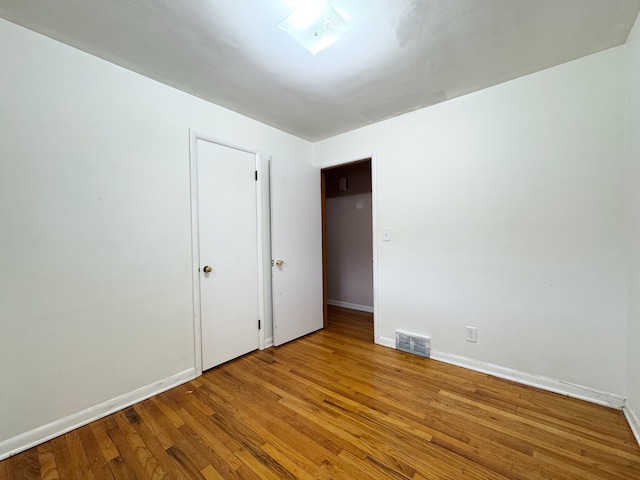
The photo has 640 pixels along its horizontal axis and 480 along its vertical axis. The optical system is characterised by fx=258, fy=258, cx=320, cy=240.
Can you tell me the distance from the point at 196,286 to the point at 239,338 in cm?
72

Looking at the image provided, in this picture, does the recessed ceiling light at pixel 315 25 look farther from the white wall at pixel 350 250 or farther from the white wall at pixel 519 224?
the white wall at pixel 350 250

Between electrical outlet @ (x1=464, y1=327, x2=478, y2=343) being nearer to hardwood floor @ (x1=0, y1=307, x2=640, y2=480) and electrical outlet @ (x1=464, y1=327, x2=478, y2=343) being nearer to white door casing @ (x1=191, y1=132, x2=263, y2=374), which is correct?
hardwood floor @ (x1=0, y1=307, x2=640, y2=480)

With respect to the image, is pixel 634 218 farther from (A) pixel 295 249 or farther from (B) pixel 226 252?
(B) pixel 226 252

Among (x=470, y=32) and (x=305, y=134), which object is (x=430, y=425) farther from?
(x=305, y=134)

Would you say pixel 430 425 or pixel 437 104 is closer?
pixel 430 425

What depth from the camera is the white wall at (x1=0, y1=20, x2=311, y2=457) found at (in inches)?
58.0

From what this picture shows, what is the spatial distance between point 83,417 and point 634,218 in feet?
12.0

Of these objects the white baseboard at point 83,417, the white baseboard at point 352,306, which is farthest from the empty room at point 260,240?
the white baseboard at point 352,306

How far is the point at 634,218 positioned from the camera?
1558 mm

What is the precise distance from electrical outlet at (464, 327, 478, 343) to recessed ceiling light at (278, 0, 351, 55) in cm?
244

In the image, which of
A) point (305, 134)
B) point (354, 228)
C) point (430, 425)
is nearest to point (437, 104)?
point (305, 134)

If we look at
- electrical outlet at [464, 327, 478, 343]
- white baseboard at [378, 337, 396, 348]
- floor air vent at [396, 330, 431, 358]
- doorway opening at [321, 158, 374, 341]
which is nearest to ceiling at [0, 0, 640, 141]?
doorway opening at [321, 158, 374, 341]

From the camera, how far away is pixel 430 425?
1603 millimetres

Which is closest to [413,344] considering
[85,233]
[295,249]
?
[295,249]
